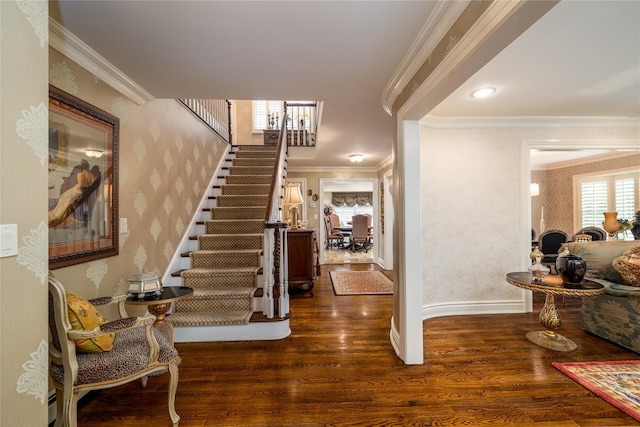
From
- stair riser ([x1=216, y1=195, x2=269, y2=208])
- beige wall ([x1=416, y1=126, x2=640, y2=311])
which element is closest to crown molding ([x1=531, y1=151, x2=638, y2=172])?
beige wall ([x1=416, y1=126, x2=640, y2=311])

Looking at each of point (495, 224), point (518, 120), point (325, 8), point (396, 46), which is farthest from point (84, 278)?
point (518, 120)

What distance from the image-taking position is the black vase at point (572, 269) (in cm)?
242

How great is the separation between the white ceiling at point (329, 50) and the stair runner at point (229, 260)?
1791 mm

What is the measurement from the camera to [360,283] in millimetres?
4902

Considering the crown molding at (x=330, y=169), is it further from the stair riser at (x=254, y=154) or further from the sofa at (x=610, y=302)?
the sofa at (x=610, y=302)

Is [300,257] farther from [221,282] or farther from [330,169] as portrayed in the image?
[330,169]

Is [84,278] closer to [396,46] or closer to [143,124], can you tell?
[143,124]

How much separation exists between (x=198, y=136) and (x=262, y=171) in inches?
48.4

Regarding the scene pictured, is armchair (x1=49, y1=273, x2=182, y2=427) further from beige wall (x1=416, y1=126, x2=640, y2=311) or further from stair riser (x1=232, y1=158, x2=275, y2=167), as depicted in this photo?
stair riser (x1=232, y1=158, x2=275, y2=167)

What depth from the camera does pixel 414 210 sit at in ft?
7.64

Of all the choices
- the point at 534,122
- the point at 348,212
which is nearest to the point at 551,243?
the point at 534,122

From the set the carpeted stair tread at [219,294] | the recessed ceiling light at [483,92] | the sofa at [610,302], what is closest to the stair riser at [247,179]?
A: the carpeted stair tread at [219,294]

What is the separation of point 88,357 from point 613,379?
345 centimetres

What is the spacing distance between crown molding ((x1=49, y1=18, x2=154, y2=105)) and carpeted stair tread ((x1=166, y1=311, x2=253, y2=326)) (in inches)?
81.7
